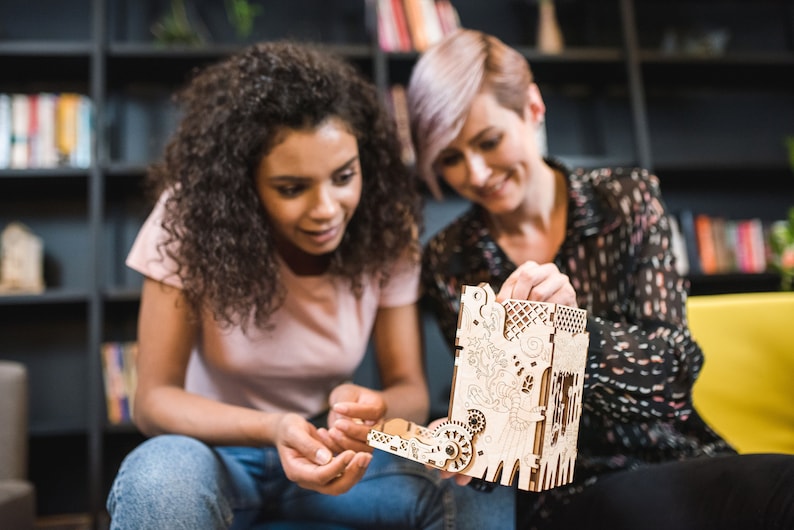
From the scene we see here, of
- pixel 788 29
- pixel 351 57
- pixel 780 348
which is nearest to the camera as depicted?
pixel 780 348

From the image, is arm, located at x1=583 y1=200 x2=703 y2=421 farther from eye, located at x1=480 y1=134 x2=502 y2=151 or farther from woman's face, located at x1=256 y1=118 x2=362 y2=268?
woman's face, located at x1=256 y1=118 x2=362 y2=268

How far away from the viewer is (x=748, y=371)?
1.26 meters

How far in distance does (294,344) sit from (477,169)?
0.45 metres

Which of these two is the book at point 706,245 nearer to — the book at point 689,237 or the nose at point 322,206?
the book at point 689,237

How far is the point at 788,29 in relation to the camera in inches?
114

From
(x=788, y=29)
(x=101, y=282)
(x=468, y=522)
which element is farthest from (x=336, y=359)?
(x=788, y=29)

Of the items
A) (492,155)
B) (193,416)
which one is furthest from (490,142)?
(193,416)

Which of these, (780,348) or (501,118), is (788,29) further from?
(501,118)

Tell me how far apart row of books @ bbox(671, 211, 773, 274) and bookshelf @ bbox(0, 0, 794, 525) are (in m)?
0.07

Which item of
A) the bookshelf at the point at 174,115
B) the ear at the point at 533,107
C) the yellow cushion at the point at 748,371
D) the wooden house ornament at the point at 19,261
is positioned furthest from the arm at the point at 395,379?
the wooden house ornament at the point at 19,261

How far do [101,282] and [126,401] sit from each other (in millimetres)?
424

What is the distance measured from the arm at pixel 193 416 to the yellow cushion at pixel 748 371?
2.59 ft

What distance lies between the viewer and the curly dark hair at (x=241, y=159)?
1.05m

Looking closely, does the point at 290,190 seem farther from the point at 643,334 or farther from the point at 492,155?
the point at 643,334
